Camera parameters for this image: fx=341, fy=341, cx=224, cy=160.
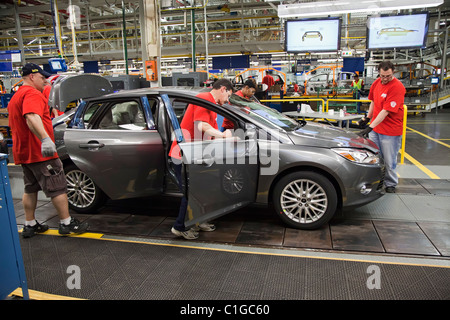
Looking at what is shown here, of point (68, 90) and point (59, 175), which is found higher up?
point (68, 90)

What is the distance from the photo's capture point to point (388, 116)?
4809 millimetres

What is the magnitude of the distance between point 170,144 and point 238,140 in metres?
0.91

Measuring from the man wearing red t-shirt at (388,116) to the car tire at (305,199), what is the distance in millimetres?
1669

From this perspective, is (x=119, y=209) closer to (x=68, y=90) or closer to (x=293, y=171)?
(x=68, y=90)

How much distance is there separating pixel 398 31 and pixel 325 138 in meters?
10.2

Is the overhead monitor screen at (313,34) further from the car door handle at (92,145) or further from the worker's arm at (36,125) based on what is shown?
the worker's arm at (36,125)

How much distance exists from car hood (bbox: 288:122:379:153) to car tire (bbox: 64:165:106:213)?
2.54 metres

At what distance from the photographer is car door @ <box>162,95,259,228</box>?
326 cm

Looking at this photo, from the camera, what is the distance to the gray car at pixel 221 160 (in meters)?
3.42

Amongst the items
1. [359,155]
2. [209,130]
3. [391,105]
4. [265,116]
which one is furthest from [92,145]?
[391,105]

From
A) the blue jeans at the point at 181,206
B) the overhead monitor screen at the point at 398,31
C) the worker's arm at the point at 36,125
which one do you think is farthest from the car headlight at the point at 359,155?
the overhead monitor screen at the point at 398,31

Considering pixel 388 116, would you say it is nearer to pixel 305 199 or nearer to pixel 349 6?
pixel 305 199

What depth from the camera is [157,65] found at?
27.7 feet
